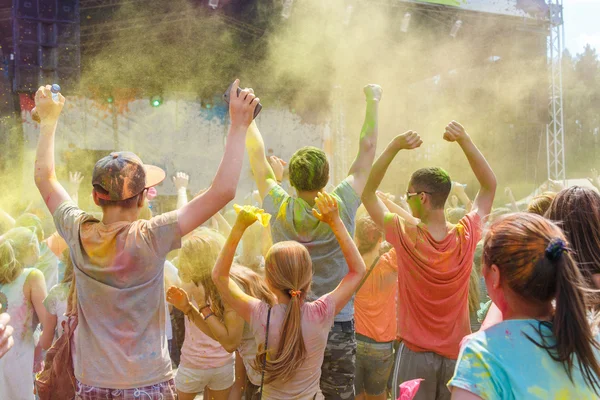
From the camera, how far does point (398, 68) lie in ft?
43.9

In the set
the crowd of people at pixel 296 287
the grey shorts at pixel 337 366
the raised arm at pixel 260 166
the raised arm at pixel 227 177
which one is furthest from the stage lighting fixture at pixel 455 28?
the raised arm at pixel 227 177

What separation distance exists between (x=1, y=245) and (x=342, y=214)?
2242 mm

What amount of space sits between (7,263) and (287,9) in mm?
8685

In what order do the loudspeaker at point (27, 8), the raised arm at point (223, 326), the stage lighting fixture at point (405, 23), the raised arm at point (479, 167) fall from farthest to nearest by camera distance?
the stage lighting fixture at point (405, 23) < the loudspeaker at point (27, 8) < the raised arm at point (479, 167) < the raised arm at point (223, 326)

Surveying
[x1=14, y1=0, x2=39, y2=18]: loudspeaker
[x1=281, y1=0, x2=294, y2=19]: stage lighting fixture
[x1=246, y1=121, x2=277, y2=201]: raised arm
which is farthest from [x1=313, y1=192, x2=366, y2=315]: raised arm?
[x1=281, y1=0, x2=294, y2=19]: stage lighting fixture

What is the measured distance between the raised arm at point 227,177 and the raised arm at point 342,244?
428 millimetres

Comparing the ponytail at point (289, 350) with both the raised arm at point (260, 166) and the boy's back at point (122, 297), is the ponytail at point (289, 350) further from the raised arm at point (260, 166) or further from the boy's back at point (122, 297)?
the raised arm at point (260, 166)

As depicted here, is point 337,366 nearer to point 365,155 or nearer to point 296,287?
point 296,287

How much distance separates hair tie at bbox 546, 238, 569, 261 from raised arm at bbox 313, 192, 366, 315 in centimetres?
109

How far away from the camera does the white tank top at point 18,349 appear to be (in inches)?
139

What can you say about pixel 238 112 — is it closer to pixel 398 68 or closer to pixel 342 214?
pixel 342 214

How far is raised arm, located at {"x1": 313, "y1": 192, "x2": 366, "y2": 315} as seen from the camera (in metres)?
2.39

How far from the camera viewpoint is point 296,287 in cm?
236

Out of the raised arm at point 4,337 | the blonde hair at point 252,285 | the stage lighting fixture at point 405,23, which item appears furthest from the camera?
the stage lighting fixture at point 405,23
